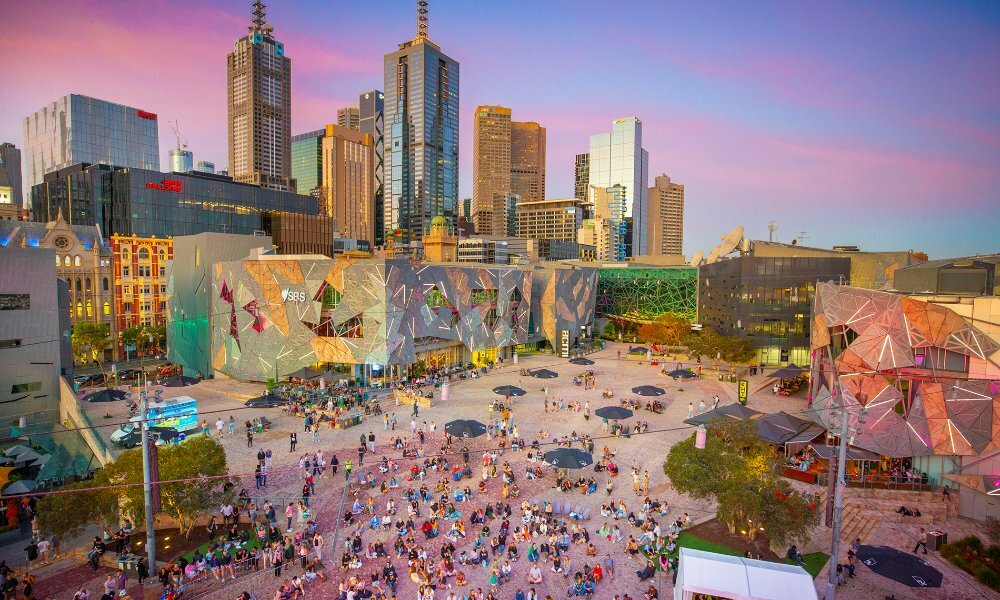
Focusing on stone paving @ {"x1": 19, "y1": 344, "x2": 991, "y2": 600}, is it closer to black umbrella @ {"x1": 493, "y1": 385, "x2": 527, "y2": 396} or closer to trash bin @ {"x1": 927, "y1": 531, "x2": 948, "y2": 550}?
trash bin @ {"x1": 927, "y1": 531, "x2": 948, "y2": 550}

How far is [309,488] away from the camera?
24750mm

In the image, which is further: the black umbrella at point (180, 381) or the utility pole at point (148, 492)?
A: the black umbrella at point (180, 381)

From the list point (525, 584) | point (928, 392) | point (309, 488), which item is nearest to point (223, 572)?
point (309, 488)

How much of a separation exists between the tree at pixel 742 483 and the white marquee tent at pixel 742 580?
13.7ft

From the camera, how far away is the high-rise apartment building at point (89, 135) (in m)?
164

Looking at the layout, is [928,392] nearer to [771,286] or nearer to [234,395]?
[771,286]

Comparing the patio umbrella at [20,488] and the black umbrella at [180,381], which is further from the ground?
the black umbrella at [180,381]

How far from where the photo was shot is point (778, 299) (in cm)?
5638

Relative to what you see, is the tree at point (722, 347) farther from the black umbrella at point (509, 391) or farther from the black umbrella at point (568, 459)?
the black umbrella at point (568, 459)

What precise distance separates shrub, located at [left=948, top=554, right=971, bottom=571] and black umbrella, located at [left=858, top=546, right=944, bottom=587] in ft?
10.0

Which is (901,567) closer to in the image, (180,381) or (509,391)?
(509,391)

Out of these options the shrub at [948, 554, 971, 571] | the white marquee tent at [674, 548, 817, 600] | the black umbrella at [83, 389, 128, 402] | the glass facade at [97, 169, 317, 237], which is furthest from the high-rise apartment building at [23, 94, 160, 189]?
the shrub at [948, 554, 971, 571]

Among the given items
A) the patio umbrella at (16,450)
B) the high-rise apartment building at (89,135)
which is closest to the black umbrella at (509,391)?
the patio umbrella at (16,450)

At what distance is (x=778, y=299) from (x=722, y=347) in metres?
9.36
